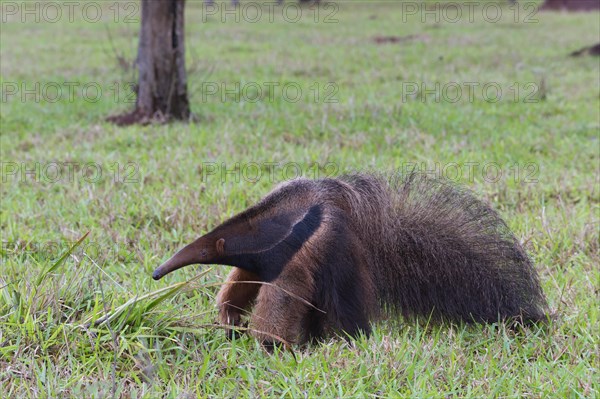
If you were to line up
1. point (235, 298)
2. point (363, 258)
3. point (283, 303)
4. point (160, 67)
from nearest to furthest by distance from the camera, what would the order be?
point (283, 303) < point (363, 258) < point (235, 298) < point (160, 67)

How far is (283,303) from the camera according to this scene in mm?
3160

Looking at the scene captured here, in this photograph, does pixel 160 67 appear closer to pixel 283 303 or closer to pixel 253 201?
pixel 253 201

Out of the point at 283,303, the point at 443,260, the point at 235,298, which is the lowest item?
the point at 235,298

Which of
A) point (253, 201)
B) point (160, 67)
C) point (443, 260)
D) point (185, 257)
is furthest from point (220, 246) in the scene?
point (160, 67)

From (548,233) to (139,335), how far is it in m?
2.86

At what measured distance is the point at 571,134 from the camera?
7820mm

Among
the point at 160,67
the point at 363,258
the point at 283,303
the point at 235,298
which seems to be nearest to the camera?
the point at 283,303

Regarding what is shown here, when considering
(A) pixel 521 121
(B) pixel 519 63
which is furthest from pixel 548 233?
(B) pixel 519 63

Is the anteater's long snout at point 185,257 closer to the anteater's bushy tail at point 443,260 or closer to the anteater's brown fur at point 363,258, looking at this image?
the anteater's brown fur at point 363,258

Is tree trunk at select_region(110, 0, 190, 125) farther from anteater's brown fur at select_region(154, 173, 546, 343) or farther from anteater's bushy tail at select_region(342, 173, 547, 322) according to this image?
anteater's bushy tail at select_region(342, 173, 547, 322)

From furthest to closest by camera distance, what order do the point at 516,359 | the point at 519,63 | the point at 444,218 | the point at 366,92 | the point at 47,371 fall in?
the point at 519,63 < the point at 366,92 < the point at 444,218 < the point at 516,359 < the point at 47,371

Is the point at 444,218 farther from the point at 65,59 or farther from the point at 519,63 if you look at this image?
the point at 65,59

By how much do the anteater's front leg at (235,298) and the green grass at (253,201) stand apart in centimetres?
10

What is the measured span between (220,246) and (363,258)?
26.7 inches
